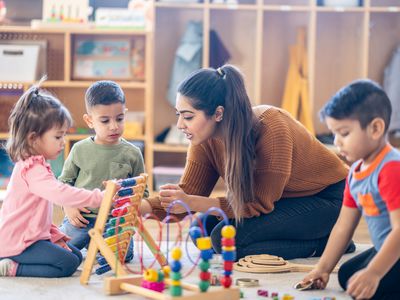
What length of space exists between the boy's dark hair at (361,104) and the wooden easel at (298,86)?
2.51m

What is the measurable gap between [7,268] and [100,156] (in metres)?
0.54

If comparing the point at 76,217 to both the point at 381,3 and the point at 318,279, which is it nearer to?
the point at 318,279

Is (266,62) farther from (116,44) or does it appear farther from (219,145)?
(219,145)

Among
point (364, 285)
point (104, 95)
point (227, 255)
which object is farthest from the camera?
point (104, 95)

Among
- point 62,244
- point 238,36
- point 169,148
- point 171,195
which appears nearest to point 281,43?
point 238,36

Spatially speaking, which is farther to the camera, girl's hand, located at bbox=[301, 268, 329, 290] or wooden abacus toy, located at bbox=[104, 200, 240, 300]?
girl's hand, located at bbox=[301, 268, 329, 290]

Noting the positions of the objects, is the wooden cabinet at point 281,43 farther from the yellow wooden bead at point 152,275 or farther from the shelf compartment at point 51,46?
the yellow wooden bead at point 152,275

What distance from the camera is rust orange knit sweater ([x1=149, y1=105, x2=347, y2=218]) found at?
2475 millimetres

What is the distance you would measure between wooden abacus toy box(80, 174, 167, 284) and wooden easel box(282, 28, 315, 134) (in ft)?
7.45

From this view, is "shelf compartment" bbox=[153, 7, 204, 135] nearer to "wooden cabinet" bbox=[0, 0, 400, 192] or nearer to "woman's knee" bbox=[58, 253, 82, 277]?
"wooden cabinet" bbox=[0, 0, 400, 192]

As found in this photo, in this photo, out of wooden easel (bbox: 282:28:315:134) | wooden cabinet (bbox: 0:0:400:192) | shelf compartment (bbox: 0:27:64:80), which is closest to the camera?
shelf compartment (bbox: 0:27:64:80)

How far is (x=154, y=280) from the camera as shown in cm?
193

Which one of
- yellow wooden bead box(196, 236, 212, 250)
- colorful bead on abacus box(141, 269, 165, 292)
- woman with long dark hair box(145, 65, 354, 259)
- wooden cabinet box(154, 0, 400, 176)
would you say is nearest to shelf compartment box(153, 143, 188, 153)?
wooden cabinet box(154, 0, 400, 176)

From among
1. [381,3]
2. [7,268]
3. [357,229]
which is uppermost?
[381,3]
